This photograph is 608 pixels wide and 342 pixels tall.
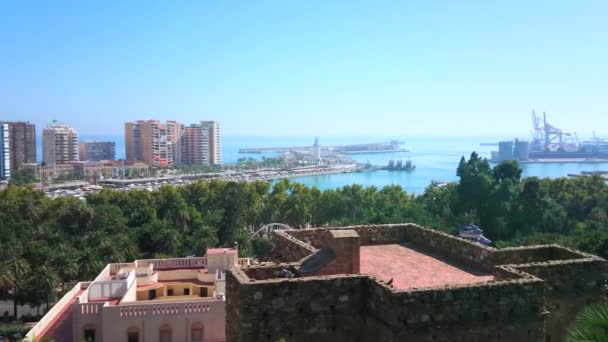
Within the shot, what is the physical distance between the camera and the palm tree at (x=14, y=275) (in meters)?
32.8

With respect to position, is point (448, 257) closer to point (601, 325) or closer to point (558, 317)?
point (558, 317)

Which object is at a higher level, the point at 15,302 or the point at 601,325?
the point at 601,325

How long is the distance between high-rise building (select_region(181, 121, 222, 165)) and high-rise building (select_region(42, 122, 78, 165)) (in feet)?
111

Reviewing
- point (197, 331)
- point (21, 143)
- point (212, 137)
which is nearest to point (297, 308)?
point (197, 331)

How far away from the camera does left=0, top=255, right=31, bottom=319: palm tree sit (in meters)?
32.8

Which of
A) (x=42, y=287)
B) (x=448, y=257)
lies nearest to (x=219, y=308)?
(x=42, y=287)

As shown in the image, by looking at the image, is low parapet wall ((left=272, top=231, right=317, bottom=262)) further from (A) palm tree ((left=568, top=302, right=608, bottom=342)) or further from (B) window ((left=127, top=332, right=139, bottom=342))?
(B) window ((left=127, top=332, right=139, bottom=342))

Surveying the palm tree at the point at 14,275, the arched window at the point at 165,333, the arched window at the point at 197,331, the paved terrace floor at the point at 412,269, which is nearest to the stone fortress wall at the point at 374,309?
the paved terrace floor at the point at 412,269

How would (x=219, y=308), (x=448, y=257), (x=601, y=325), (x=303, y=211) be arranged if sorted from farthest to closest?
(x=303, y=211) < (x=219, y=308) < (x=448, y=257) < (x=601, y=325)

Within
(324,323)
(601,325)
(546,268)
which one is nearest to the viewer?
(601,325)

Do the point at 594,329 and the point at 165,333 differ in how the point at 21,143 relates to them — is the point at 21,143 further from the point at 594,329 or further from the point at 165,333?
the point at 594,329

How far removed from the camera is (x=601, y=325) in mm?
5383

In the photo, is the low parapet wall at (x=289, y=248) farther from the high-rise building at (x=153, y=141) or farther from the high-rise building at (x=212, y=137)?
the high-rise building at (x=212, y=137)

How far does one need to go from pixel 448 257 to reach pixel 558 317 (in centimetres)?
209
